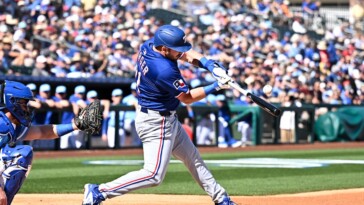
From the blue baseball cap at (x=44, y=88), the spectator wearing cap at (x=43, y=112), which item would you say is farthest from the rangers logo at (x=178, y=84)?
the blue baseball cap at (x=44, y=88)

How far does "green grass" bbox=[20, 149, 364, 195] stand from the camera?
11281 millimetres

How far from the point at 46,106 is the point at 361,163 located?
22.4ft

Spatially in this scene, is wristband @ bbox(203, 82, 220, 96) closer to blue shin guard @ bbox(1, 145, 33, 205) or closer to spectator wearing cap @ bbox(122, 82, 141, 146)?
blue shin guard @ bbox(1, 145, 33, 205)

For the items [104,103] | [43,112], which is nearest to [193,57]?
[43,112]

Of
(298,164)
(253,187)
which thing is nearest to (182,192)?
(253,187)

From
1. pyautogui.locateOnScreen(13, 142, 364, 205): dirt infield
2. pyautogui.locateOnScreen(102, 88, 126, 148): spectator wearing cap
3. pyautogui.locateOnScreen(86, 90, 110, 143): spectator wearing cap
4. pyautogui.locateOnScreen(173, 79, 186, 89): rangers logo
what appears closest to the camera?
pyautogui.locateOnScreen(173, 79, 186, 89): rangers logo

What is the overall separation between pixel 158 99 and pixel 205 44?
18.1 meters

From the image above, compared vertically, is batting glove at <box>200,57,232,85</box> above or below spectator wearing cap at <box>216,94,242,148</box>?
above

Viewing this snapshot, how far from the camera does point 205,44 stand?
84.9 ft

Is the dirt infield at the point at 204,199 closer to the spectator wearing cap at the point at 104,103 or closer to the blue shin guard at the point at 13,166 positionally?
the blue shin guard at the point at 13,166

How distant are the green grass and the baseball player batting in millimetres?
3099

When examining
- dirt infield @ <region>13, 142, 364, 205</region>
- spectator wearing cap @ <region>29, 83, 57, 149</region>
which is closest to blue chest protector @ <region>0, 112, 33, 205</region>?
dirt infield @ <region>13, 142, 364, 205</region>

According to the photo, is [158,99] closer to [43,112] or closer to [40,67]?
[43,112]

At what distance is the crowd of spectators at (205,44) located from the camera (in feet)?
67.5
